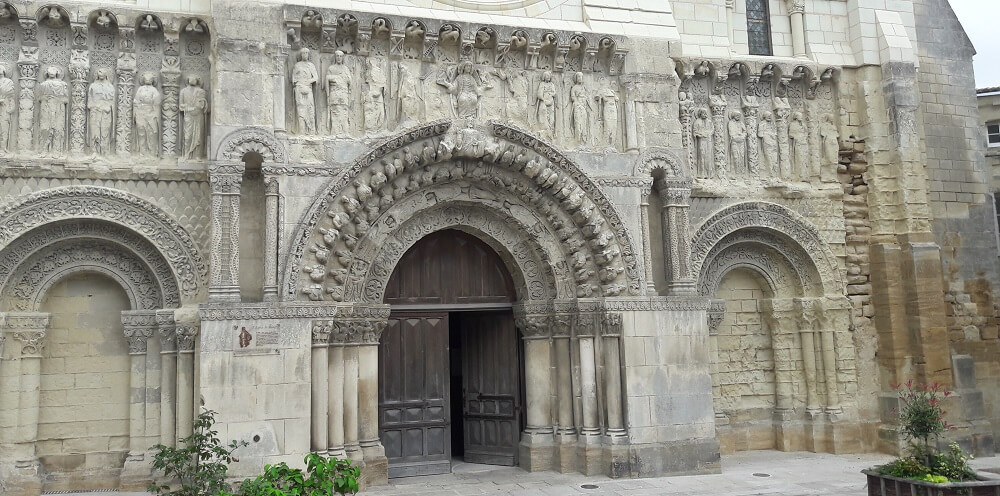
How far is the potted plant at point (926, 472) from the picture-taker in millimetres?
8359

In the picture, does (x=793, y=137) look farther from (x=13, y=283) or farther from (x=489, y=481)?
(x=13, y=283)

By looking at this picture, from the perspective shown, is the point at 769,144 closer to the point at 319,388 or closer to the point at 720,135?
the point at 720,135

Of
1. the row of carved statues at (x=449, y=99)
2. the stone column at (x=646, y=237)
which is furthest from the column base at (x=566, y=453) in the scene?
the row of carved statues at (x=449, y=99)

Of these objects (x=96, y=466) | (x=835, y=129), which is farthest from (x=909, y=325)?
(x=96, y=466)

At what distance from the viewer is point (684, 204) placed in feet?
37.6

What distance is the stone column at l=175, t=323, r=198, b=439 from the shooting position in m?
9.89

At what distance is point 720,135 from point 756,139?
65cm

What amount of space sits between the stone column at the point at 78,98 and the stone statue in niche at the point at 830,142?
1111 cm

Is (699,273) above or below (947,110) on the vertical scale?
below

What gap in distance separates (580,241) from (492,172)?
62.7 inches

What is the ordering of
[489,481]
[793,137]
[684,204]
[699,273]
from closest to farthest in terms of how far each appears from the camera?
[489,481] < [684,204] < [699,273] < [793,137]

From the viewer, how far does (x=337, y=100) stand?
10.3 metres

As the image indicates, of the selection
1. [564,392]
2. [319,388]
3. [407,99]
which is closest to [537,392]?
[564,392]

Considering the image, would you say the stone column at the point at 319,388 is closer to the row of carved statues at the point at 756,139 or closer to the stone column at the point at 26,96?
the stone column at the point at 26,96
